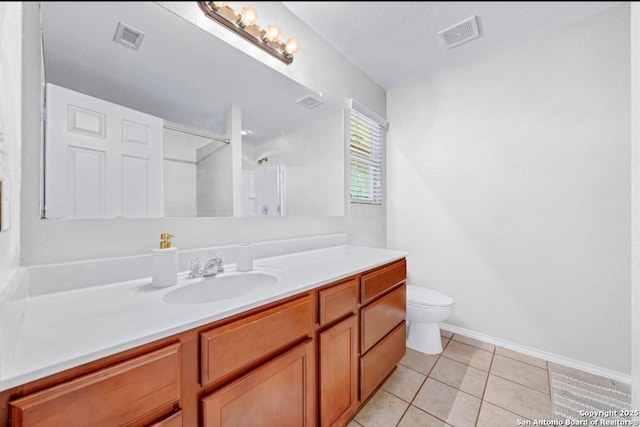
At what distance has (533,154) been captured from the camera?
1.87m

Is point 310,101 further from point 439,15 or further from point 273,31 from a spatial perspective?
point 439,15

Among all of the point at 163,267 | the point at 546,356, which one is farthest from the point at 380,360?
the point at 546,356

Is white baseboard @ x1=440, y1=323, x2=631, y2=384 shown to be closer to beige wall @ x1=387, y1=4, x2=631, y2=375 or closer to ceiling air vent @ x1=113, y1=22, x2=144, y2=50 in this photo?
beige wall @ x1=387, y1=4, x2=631, y2=375

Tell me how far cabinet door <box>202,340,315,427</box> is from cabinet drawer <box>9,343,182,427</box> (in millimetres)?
139

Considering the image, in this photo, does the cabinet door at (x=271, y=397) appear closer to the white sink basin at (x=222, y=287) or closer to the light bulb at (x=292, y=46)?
the white sink basin at (x=222, y=287)

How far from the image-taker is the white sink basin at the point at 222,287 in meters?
0.99

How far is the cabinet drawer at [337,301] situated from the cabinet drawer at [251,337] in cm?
7

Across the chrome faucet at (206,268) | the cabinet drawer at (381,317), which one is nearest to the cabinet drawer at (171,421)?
the chrome faucet at (206,268)

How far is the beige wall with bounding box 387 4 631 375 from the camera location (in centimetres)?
160

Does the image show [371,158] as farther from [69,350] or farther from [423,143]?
[69,350]

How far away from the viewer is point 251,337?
80 cm

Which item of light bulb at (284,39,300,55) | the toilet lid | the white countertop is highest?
light bulb at (284,39,300,55)

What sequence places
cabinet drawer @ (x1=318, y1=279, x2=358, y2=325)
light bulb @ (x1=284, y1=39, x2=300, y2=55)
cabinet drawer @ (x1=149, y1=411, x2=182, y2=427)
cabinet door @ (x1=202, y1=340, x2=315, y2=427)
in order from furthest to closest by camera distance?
cabinet drawer @ (x1=318, y1=279, x2=358, y2=325) < light bulb @ (x1=284, y1=39, x2=300, y2=55) < cabinet door @ (x1=202, y1=340, x2=315, y2=427) < cabinet drawer @ (x1=149, y1=411, x2=182, y2=427)

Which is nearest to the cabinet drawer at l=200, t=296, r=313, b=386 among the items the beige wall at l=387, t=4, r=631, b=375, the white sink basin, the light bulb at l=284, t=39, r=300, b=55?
the white sink basin
